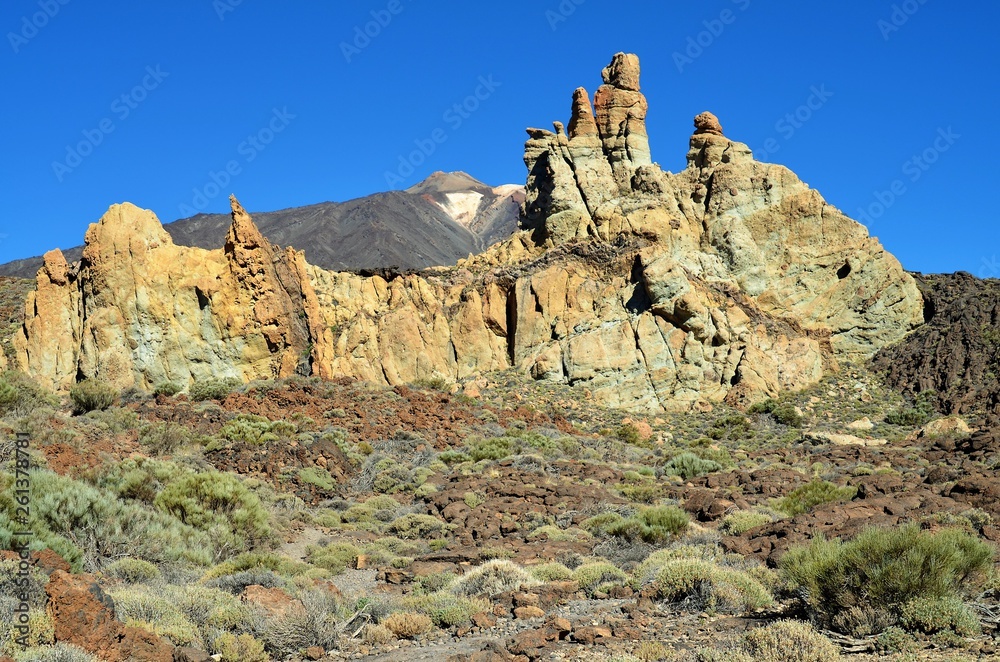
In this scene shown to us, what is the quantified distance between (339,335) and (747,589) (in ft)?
105

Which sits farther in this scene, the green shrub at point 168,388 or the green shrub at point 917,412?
the green shrub at point 917,412

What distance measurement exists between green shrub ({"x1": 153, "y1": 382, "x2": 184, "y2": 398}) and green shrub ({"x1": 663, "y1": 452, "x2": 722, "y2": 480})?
1991 centimetres

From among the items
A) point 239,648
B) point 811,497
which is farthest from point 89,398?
point 811,497

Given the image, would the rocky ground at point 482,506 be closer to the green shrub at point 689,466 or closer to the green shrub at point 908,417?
the green shrub at point 689,466

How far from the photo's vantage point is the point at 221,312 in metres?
34.0

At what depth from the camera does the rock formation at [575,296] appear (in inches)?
1323

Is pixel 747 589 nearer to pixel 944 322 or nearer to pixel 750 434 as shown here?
pixel 750 434

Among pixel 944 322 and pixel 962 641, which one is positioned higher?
pixel 944 322

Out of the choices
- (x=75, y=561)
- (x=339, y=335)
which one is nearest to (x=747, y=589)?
(x=75, y=561)

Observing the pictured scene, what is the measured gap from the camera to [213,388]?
99.4ft

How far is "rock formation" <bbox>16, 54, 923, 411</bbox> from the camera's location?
33.6 meters

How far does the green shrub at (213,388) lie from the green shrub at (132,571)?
19.5 metres
